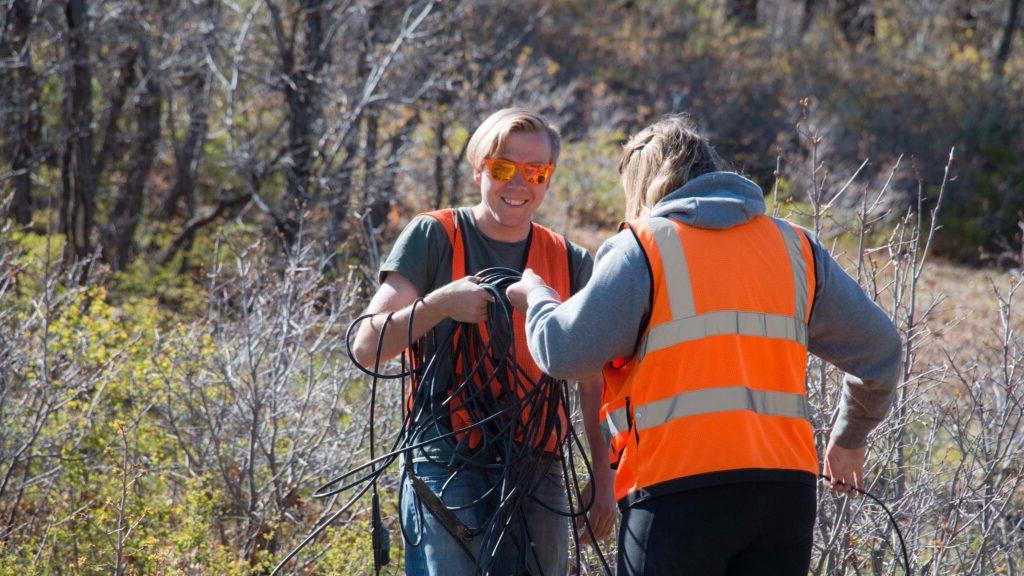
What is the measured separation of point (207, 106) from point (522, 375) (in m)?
7.68

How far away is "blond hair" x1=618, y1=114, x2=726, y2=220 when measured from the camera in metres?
2.45

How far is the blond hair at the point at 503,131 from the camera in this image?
2.92 meters

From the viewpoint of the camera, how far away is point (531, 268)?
2955mm

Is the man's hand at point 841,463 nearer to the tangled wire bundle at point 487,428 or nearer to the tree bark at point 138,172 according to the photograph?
the tangled wire bundle at point 487,428

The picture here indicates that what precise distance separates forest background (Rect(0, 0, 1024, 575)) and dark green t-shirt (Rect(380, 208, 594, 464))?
3.81 ft

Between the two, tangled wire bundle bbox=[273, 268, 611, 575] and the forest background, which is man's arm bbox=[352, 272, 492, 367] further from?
the forest background

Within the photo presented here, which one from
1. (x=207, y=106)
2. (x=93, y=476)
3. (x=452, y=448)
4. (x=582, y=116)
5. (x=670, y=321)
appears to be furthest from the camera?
(x=582, y=116)

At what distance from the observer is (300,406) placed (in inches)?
186

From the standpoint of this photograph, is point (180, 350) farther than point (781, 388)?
Yes

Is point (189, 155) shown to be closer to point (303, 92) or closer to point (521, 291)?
point (303, 92)

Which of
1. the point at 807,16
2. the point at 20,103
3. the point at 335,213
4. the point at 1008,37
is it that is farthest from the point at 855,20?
the point at 20,103

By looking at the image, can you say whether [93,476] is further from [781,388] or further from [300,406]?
[781,388]

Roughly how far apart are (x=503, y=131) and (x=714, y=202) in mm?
780

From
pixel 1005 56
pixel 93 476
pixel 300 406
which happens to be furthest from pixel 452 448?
pixel 1005 56
